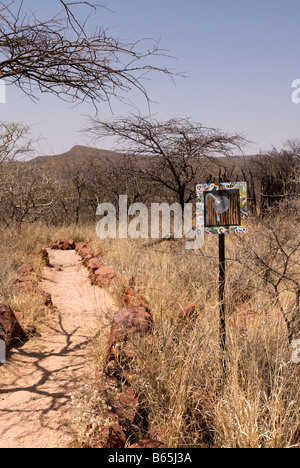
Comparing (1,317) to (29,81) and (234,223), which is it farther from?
(234,223)

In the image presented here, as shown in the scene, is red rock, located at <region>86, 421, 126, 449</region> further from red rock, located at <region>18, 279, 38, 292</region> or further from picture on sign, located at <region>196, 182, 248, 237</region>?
red rock, located at <region>18, 279, 38, 292</region>

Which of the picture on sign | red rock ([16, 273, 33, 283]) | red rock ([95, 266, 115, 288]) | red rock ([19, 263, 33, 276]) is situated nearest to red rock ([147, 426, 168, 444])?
the picture on sign

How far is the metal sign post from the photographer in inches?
106

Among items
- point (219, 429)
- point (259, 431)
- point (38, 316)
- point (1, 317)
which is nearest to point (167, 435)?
point (219, 429)

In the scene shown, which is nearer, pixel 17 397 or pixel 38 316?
pixel 17 397

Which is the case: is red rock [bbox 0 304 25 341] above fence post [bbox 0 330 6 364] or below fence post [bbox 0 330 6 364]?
above

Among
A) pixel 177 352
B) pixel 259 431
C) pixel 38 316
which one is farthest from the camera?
pixel 38 316

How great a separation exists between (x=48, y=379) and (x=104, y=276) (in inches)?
108

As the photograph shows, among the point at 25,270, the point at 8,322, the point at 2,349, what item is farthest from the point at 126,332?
the point at 25,270

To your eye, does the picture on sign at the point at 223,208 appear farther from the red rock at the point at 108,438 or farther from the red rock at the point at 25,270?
the red rock at the point at 25,270

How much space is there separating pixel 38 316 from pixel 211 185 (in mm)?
2803

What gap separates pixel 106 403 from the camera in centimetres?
244

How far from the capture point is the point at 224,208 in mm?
2742

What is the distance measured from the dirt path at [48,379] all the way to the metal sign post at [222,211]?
1311mm
